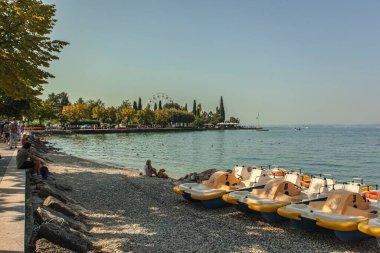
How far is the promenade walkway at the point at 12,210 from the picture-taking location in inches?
218

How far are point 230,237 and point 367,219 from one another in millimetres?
3812

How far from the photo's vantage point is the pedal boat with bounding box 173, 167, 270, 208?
515 inches

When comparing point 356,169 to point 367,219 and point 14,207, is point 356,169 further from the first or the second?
point 14,207

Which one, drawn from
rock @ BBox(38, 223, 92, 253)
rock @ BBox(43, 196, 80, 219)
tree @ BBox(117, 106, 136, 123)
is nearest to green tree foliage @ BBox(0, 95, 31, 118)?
rock @ BBox(43, 196, 80, 219)

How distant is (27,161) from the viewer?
44.3 feet

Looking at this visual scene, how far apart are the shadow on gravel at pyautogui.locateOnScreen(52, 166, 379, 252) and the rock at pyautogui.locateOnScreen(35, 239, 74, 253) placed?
1.69 m

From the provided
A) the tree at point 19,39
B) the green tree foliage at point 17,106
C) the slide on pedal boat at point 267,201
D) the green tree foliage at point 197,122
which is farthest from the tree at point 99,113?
the slide on pedal boat at point 267,201

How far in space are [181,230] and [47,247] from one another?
Answer: 450cm

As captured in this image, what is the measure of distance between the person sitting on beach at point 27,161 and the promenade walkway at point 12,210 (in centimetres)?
59

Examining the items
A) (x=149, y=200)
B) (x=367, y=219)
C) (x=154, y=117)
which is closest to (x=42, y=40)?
(x=149, y=200)

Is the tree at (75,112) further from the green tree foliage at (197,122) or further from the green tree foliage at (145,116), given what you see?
the green tree foliage at (197,122)

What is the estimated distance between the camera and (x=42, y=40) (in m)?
14.9

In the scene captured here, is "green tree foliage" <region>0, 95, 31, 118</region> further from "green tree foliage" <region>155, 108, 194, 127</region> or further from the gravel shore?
"green tree foliage" <region>155, 108, 194, 127</region>

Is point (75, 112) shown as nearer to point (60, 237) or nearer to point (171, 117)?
point (171, 117)
